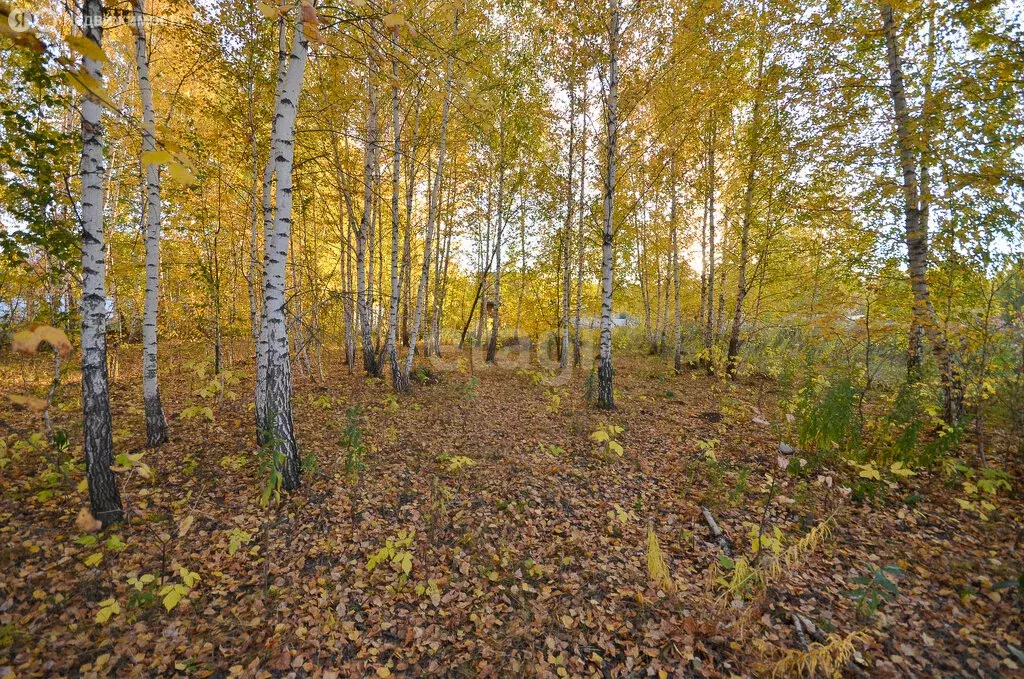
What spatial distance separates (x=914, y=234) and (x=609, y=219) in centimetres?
484

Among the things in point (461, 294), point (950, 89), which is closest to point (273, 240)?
point (950, 89)

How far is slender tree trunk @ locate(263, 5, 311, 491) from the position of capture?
4551 mm

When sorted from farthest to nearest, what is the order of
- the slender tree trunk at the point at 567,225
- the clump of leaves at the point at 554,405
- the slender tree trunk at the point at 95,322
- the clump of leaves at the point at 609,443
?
the slender tree trunk at the point at 567,225, the clump of leaves at the point at 554,405, the clump of leaves at the point at 609,443, the slender tree trunk at the point at 95,322

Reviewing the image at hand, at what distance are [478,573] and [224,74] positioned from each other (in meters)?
9.79

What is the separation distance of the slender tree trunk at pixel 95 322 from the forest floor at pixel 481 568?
1.52ft

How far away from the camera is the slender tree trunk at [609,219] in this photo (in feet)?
26.9

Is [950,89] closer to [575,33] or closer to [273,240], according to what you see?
[575,33]

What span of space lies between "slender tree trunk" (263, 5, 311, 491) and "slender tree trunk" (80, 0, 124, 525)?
143cm

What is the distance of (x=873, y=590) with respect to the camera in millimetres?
3758

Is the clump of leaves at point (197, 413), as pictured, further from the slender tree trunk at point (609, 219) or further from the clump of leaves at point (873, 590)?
the clump of leaves at point (873, 590)

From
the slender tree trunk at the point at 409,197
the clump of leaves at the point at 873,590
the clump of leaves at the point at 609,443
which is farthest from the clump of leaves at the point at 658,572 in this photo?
the slender tree trunk at the point at 409,197

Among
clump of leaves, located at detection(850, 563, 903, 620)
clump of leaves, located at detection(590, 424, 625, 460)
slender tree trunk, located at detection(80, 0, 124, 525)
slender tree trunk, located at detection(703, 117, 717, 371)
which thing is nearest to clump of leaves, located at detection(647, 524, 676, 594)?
clump of leaves, located at detection(850, 563, 903, 620)

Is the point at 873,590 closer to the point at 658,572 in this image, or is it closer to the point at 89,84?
the point at 658,572

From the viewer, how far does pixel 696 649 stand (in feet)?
10.9
